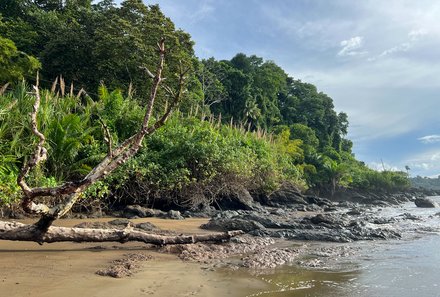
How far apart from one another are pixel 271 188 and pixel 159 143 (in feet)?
24.3

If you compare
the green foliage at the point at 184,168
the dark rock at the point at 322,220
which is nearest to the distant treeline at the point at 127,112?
the green foliage at the point at 184,168

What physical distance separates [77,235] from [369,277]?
3.42 m

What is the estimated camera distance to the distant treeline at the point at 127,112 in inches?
357

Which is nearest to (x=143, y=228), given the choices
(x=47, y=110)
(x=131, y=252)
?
(x=131, y=252)

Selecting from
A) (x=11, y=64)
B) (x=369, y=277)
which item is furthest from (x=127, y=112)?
(x=11, y=64)

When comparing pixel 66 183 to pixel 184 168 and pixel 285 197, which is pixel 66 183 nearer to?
pixel 184 168

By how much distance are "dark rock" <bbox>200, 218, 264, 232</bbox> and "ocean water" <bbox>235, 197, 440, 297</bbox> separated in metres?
2.27

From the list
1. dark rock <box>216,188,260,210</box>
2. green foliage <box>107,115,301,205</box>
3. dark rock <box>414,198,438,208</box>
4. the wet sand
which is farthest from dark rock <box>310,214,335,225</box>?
dark rock <box>414,198,438,208</box>

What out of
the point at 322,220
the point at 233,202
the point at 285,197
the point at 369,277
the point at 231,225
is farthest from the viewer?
the point at 285,197

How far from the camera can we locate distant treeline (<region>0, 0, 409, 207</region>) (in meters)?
9.06

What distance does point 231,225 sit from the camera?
8109 mm

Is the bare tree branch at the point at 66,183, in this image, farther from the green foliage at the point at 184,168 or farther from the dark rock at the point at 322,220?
the dark rock at the point at 322,220

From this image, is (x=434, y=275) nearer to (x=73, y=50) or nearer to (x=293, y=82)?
(x=73, y=50)

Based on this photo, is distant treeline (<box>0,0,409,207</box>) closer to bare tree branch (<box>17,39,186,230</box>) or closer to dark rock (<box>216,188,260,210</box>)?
dark rock (<box>216,188,260,210</box>)
